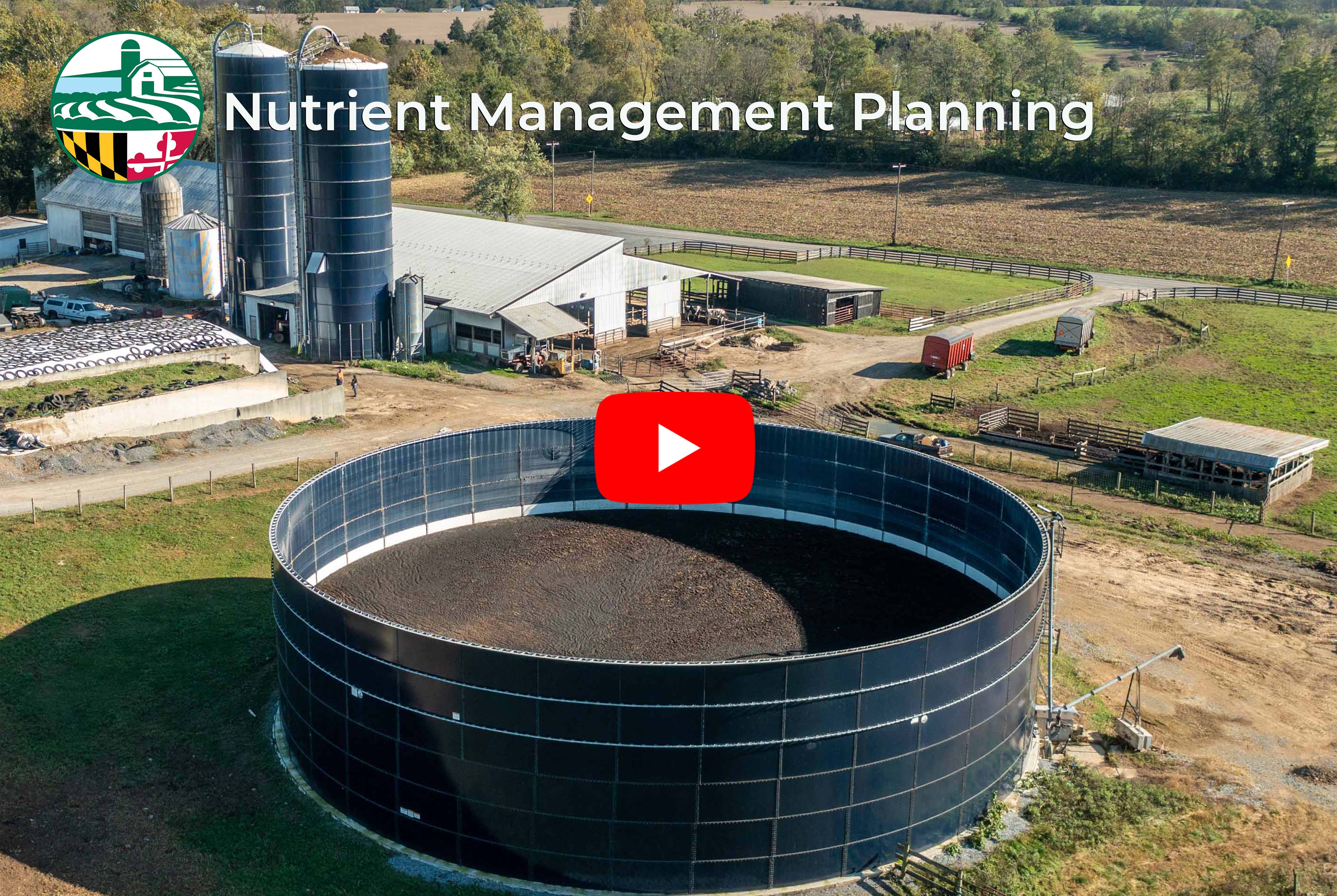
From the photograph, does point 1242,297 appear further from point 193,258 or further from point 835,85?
point 835,85

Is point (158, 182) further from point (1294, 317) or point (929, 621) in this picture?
point (1294, 317)

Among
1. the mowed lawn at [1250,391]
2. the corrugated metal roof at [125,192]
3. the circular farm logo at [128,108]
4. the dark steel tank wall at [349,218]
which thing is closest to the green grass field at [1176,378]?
the mowed lawn at [1250,391]

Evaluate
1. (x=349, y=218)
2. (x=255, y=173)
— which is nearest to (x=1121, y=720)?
(x=349, y=218)

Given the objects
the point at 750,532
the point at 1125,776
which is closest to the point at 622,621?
the point at 750,532

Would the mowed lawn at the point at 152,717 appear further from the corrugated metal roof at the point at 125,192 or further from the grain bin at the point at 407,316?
the corrugated metal roof at the point at 125,192

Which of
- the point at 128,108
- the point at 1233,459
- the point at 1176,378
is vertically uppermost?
the point at 128,108
